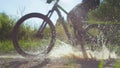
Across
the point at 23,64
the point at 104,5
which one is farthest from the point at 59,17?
the point at 104,5

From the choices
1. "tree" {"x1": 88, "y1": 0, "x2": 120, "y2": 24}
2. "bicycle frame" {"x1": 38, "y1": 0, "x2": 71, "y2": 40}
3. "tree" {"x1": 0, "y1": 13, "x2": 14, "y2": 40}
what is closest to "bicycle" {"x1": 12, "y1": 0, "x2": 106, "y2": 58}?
"bicycle frame" {"x1": 38, "y1": 0, "x2": 71, "y2": 40}

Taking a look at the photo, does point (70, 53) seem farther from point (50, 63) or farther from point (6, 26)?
point (6, 26)

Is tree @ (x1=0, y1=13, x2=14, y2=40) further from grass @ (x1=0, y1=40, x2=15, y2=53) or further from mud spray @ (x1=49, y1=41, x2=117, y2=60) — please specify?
mud spray @ (x1=49, y1=41, x2=117, y2=60)

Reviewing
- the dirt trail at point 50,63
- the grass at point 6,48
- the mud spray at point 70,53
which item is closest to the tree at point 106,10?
the grass at point 6,48

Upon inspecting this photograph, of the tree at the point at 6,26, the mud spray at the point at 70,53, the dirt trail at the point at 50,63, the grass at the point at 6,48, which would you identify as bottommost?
the dirt trail at the point at 50,63

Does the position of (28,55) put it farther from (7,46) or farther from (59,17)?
(7,46)

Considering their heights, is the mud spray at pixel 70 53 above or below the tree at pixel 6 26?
below

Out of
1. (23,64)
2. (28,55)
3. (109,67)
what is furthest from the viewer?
(28,55)

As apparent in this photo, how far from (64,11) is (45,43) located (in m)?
0.67

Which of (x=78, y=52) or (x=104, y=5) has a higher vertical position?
(x=104, y=5)

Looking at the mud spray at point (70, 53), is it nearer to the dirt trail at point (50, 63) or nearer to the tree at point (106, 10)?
the dirt trail at point (50, 63)

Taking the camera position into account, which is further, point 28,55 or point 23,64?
point 28,55

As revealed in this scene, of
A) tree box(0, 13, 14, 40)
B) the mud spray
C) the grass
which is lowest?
the mud spray

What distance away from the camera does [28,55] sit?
24.3 ft
